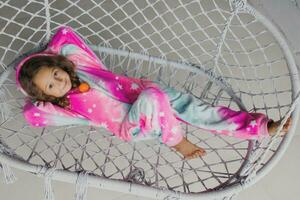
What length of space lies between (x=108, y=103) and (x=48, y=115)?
0.42 ft

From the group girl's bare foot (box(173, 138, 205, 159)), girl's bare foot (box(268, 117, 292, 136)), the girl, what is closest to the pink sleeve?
the girl

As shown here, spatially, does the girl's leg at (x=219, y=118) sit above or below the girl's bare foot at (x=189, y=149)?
above

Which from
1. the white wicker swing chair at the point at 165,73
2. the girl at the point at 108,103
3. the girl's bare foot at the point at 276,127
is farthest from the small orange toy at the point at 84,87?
the girl's bare foot at the point at 276,127

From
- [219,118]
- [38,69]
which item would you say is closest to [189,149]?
[219,118]

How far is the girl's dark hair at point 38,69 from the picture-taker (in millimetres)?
891

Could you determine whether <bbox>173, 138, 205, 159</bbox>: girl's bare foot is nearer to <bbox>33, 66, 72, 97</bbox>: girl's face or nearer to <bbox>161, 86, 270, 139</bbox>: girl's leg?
<bbox>161, 86, 270, 139</bbox>: girl's leg

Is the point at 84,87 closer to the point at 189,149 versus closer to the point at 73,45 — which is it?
the point at 73,45

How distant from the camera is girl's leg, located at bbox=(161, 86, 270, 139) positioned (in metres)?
0.90

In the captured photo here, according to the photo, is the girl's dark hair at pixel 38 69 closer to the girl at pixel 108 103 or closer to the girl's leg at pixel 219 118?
the girl at pixel 108 103

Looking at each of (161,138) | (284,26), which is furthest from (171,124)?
(284,26)

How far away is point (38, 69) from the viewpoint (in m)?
0.88

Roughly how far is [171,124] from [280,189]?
41 cm

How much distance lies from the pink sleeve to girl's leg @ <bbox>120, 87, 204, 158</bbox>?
0.49 ft

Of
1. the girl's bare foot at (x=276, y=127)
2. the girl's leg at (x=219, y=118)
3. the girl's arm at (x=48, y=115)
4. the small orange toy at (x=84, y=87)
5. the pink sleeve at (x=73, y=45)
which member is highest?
the girl's bare foot at (x=276, y=127)
